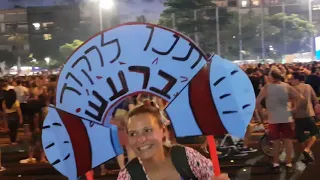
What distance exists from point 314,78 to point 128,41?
39.4ft

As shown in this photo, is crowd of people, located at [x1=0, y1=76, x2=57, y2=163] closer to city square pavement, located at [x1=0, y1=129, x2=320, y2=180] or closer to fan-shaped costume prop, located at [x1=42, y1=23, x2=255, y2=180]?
city square pavement, located at [x1=0, y1=129, x2=320, y2=180]

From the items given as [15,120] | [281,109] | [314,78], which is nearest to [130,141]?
[281,109]

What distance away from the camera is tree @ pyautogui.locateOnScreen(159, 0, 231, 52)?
162 feet

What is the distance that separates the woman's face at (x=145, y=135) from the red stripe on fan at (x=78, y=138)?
3.10 ft

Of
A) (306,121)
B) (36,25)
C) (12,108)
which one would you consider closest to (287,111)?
(306,121)

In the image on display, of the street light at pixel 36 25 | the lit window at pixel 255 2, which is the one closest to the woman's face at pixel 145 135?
the street light at pixel 36 25

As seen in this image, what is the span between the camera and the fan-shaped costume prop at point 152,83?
10.9 feet

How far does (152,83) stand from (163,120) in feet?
2.46

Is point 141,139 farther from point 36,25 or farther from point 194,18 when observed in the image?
point 36,25

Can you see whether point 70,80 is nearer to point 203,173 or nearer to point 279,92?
point 203,173

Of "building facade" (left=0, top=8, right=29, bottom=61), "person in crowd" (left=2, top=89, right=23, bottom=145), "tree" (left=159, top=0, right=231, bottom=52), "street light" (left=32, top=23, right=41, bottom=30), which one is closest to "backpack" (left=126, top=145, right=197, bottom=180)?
"person in crowd" (left=2, top=89, right=23, bottom=145)

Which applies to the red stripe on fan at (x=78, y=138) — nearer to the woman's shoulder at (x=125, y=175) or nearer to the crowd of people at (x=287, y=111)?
the woman's shoulder at (x=125, y=175)

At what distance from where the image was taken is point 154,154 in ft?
8.42

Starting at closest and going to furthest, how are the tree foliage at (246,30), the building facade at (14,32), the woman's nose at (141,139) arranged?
the woman's nose at (141,139)
the tree foliage at (246,30)
the building facade at (14,32)
